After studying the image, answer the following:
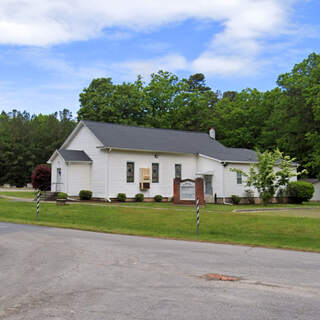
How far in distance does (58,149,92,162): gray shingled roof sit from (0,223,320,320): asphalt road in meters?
21.0

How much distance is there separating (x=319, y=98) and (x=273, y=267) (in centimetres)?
3519

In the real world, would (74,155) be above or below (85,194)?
above

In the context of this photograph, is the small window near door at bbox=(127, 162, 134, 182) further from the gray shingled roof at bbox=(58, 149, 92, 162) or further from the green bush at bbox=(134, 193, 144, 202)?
the gray shingled roof at bbox=(58, 149, 92, 162)

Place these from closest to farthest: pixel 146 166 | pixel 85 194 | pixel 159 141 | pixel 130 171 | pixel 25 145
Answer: pixel 85 194
pixel 130 171
pixel 146 166
pixel 159 141
pixel 25 145

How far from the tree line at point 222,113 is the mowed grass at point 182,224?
81.1ft

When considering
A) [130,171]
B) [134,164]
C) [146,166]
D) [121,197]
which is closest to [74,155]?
[130,171]

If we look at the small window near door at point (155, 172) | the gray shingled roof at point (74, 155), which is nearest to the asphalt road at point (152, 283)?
the gray shingled roof at point (74, 155)

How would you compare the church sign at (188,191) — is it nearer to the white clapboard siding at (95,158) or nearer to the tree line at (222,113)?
the white clapboard siding at (95,158)

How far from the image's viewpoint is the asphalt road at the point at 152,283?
594 centimetres

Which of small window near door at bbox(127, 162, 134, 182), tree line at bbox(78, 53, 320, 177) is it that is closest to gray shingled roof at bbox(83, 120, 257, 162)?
small window near door at bbox(127, 162, 134, 182)

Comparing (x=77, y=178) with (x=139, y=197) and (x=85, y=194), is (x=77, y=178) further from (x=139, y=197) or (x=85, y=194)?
(x=139, y=197)

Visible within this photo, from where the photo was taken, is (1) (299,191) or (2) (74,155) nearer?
(2) (74,155)

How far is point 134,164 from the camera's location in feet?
114

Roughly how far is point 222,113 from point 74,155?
28.8 m
